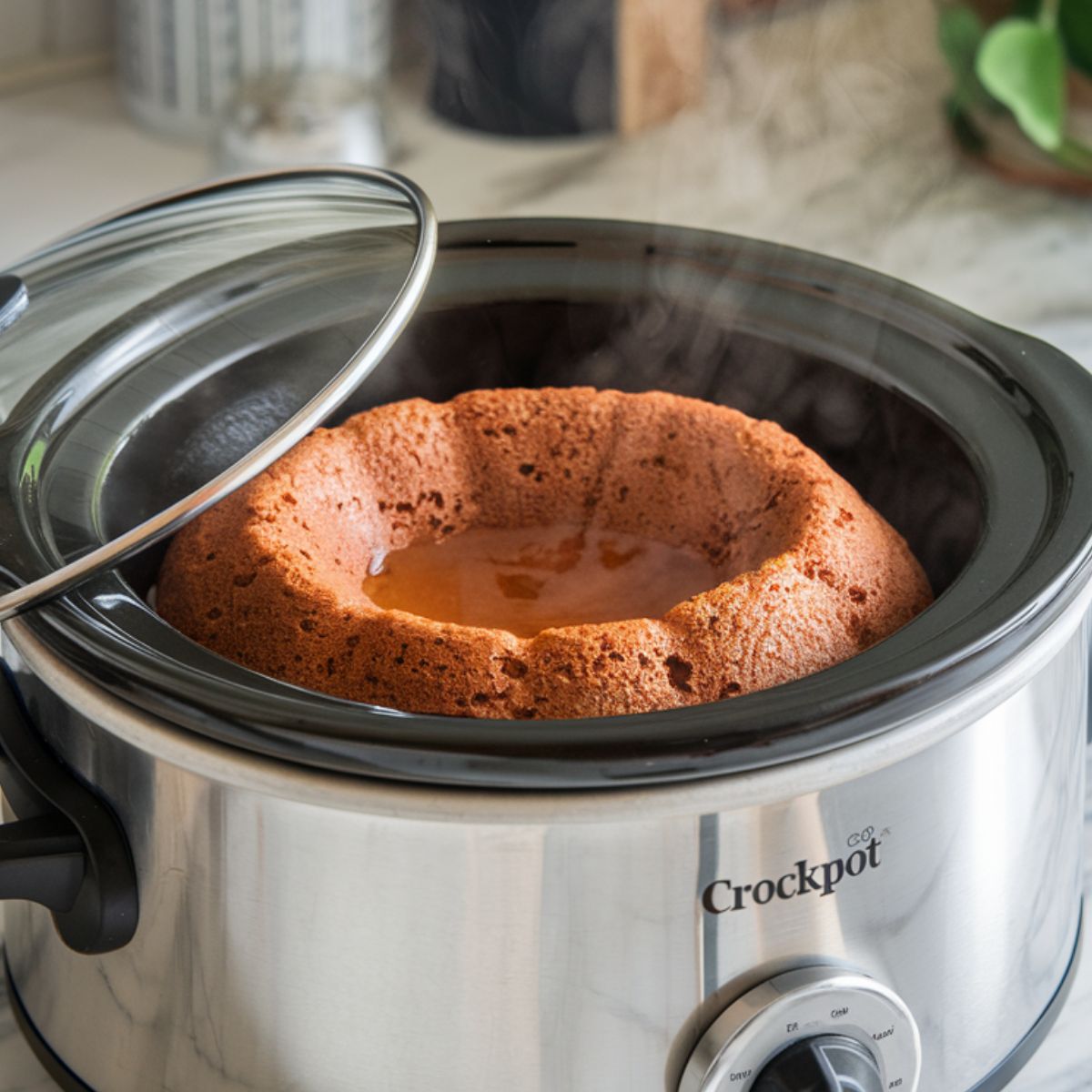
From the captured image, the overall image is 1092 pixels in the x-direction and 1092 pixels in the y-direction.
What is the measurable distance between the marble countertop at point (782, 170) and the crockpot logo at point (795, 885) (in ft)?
3.33

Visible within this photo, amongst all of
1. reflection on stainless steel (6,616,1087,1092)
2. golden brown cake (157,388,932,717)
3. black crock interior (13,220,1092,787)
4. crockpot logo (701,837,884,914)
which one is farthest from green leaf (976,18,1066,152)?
crockpot logo (701,837,884,914)

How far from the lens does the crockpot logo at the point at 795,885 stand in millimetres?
610

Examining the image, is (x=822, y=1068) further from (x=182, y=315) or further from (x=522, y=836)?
(x=182, y=315)

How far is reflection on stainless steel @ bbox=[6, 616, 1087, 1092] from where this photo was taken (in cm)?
59

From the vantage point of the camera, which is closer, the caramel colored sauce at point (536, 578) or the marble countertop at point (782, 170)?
the caramel colored sauce at point (536, 578)

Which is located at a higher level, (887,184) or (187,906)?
(187,906)

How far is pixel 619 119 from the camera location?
1.86 meters

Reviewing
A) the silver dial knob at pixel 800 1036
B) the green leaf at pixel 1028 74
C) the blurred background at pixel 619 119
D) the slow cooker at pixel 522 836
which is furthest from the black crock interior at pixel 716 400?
the green leaf at pixel 1028 74

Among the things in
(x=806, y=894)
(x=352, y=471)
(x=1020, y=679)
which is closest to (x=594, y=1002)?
(x=806, y=894)

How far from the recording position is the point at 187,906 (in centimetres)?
65

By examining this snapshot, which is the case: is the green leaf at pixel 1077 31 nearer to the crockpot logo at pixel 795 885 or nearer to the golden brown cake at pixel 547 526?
the golden brown cake at pixel 547 526

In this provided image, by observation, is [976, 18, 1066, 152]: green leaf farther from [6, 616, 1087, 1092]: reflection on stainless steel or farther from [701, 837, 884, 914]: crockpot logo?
[701, 837, 884, 914]: crockpot logo

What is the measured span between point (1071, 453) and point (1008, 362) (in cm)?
9

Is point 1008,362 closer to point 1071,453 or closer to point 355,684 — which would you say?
point 1071,453
